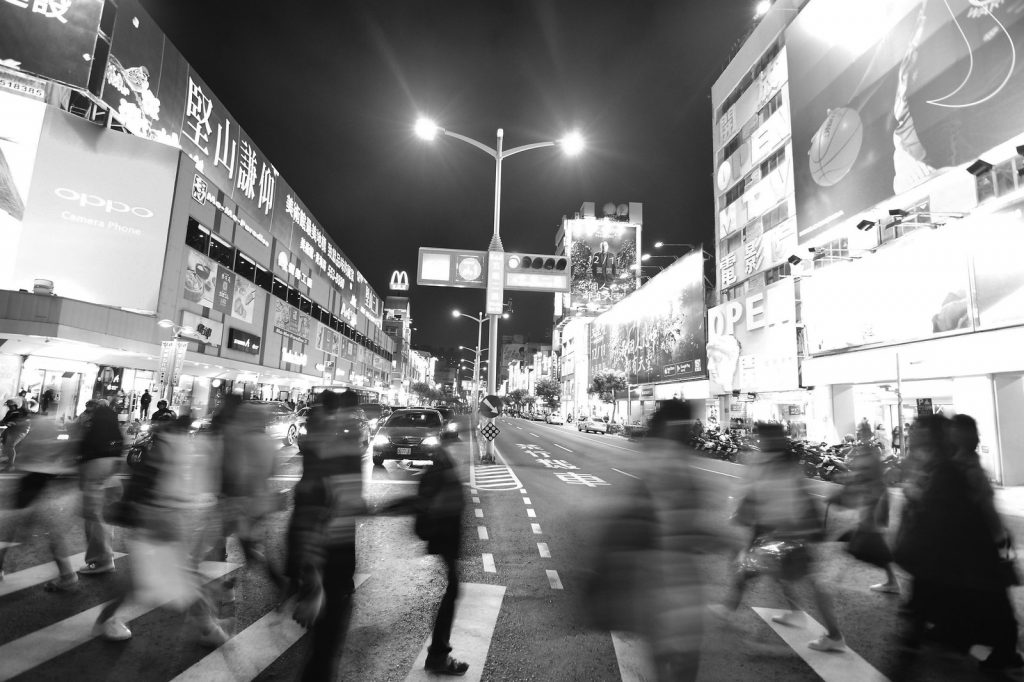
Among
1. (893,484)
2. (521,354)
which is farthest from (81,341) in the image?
(521,354)

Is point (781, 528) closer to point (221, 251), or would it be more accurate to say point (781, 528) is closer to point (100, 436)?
point (100, 436)

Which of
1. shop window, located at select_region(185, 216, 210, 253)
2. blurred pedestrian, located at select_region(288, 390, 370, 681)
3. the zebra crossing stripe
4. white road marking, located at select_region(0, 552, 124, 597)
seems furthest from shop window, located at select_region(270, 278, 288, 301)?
blurred pedestrian, located at select_region(288, 390, 370, 681)

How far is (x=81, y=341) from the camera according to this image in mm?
21719

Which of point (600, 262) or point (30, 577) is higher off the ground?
point (600, 262)

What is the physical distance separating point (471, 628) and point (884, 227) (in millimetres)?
27076

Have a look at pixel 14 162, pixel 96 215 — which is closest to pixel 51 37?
pixel 14 162

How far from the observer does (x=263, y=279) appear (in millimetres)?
41188

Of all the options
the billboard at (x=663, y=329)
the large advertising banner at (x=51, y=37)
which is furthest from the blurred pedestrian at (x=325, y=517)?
the billboard at (x=663, y=329)

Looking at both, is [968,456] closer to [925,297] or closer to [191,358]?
[925,297]

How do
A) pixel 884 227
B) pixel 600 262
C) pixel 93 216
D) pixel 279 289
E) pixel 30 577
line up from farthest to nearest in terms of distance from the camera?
pixel 600 262
pixel 279 289
pixel 93 216
pixel 884 227
pixel 30 577

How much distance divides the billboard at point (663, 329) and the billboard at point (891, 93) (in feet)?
53.6

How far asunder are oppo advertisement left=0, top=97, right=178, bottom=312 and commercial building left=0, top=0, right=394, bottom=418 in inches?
2.0

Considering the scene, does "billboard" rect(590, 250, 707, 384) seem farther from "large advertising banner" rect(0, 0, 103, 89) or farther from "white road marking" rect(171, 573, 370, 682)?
"large advertising banner" rect(0, 0, 103, 89)

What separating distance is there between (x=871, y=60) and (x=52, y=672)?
3299 centimetres
